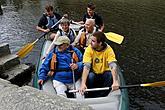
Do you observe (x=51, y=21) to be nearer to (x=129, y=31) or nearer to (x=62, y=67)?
(x=62, y=67)

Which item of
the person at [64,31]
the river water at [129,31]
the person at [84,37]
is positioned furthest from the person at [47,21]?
the person at [84,37]

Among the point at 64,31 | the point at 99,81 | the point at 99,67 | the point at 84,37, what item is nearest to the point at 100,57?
the point at 99,67

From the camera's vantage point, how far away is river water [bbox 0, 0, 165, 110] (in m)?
7.85

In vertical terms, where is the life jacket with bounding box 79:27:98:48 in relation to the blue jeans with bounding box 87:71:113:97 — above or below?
above

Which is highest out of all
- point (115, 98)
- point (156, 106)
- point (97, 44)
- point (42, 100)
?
point (42, 100)

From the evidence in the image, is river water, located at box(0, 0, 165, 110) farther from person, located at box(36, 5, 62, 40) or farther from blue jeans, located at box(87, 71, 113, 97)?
blue jeans, located at box(87, 71, 113, 97)

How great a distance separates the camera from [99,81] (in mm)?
5645

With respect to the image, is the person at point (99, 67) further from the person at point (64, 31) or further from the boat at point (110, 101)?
the person at point (64, 31)

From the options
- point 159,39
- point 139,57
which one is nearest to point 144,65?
point 139,57

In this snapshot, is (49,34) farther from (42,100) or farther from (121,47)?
(42,100)

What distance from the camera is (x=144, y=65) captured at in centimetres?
895

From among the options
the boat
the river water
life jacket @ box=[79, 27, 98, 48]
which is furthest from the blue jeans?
life jacket @ box=[79, 27, 98, 48]

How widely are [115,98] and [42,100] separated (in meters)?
3.16

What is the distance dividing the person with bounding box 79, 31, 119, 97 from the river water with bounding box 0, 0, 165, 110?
1429 mm
